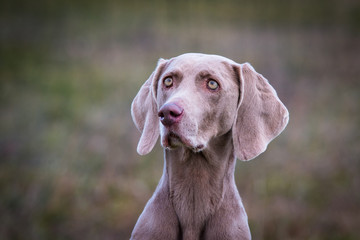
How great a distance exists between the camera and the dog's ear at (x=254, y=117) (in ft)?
10.5

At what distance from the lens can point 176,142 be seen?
297 centimetres

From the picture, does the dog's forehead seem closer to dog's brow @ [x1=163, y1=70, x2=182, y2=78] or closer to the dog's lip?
dog's brow @ [x1=163, y1=70, x2=182, y2=78]

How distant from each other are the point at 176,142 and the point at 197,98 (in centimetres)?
32

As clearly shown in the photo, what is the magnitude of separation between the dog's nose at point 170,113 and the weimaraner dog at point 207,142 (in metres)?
0.13

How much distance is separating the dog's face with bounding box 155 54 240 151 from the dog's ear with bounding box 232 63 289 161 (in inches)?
2.2

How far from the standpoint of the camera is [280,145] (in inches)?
338

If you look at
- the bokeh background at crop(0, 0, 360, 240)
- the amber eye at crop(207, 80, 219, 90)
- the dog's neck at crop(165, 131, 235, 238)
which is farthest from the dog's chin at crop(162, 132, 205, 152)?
the bokeh background at crop(0, 0, 360, 240)

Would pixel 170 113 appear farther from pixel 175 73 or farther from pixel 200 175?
pixel 200 175

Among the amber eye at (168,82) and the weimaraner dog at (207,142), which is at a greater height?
the amber eye at (168,82)

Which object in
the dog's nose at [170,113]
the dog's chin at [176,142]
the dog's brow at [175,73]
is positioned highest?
the dog's brow at [175,73]

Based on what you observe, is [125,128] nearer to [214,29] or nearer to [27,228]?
[27,228]

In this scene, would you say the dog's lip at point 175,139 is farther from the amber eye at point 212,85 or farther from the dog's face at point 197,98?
the amber eye at point 212,85

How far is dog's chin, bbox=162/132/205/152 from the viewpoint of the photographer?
2929 millimetres

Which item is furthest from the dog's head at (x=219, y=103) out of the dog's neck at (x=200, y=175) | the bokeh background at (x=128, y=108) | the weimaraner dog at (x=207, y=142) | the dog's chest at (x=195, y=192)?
the bokeh background at (x=128, y=108)
